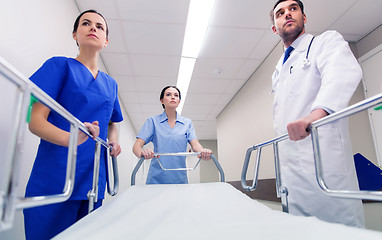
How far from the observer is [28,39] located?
1.67 metres

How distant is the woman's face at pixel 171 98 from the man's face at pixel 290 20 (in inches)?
47.0

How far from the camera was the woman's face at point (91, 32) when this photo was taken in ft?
4.46

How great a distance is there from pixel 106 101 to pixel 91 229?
0.78 metres

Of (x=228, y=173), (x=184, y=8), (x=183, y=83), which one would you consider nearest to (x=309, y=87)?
(x=184, y=8)

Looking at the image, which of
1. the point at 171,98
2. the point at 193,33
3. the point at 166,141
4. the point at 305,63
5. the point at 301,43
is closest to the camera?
the point at 305,63

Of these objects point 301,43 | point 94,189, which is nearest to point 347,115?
point 301,43

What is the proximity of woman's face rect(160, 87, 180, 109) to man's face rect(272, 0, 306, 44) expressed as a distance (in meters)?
1.19

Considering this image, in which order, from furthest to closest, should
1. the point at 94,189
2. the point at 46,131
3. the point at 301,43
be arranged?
the point at 301,43, the point at 94,189, the point at 46,131

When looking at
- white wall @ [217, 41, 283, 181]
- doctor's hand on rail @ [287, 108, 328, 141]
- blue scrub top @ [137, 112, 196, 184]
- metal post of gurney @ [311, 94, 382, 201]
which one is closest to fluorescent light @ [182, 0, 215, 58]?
white wall @ [217, 41, 283, 181]

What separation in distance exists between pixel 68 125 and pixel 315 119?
44.2 inches

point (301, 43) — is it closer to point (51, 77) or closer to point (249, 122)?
point (51, 77)

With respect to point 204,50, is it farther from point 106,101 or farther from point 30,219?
point 30,219

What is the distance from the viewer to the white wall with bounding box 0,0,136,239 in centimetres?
141

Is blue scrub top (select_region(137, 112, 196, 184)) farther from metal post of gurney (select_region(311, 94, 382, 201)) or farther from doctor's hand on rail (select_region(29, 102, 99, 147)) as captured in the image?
metal post of gurney (select_region(311, 94, 382, 201))
